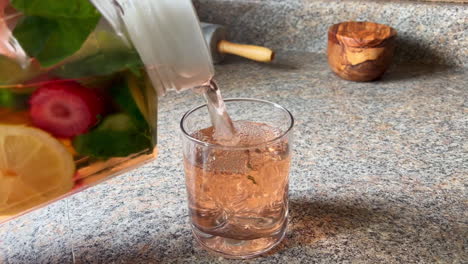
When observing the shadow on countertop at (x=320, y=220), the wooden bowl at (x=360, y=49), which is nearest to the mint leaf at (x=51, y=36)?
the shadow on countertop at (x=320, y=220)

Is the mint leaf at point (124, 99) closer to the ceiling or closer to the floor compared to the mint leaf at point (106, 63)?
closer to the floor

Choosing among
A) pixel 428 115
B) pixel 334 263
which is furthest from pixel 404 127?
pixel 334 263

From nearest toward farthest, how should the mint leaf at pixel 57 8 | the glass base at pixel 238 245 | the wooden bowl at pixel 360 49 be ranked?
1. the mint leaf at pixel 57 8
2. the glass base at pixel 238 245
3. the wooden bowl at pixel 360 49

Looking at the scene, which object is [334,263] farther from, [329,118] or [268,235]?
[329,118]

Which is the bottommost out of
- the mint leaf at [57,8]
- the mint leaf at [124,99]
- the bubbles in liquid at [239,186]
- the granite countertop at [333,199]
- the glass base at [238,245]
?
the granite countertop at [333,199]

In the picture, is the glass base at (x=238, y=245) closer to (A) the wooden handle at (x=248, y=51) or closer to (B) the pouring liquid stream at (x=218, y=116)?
(B) the pouring liquid stream at (x=218, y=116)

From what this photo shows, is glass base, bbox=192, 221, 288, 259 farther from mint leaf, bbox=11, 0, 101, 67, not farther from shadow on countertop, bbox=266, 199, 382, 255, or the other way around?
mint leaf, bbox=11, 0, 101, 67

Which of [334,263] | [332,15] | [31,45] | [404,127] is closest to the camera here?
[31,45]

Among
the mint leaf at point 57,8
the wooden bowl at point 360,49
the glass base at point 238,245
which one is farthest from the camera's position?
the wooden bowl at point 360,49
